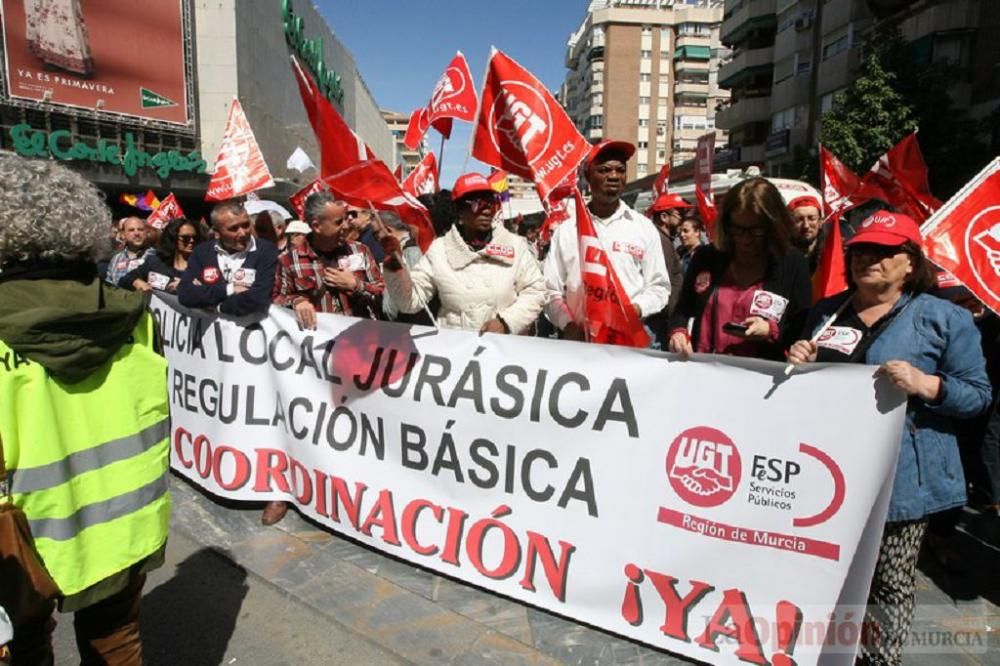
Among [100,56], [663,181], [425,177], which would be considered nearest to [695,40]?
[100,56]

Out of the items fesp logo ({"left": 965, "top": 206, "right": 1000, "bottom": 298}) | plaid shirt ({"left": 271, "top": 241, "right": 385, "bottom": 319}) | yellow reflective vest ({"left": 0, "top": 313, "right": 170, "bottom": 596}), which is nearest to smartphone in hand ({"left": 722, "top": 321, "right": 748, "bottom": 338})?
fesp logo ({"left": 965, "top": 206, "right": 1000, "bottom": 298})

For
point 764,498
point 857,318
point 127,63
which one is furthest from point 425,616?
point 127,63

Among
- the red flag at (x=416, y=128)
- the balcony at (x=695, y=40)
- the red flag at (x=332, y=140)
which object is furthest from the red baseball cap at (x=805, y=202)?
the balcony at (x=695, y=40)

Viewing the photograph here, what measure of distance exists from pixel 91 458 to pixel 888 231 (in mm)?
2500

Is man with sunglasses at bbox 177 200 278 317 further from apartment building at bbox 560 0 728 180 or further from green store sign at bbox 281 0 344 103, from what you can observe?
apartment building at bbox 560 0 728 180

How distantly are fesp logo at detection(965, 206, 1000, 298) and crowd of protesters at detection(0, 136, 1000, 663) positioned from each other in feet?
0.63

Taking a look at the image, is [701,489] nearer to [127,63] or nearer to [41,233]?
[41,233]

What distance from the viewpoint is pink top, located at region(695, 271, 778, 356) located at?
2850 millimetres

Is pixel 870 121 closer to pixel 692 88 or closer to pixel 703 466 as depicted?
pixel 703 466

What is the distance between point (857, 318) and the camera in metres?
2.32

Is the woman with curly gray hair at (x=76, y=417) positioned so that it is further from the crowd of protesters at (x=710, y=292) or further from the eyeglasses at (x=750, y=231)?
the eyeglasses at (x=750, y=231)

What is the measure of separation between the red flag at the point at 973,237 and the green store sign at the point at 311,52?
26.5 metres

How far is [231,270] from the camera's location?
4.06 metres

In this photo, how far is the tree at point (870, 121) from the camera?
17.1 meters
